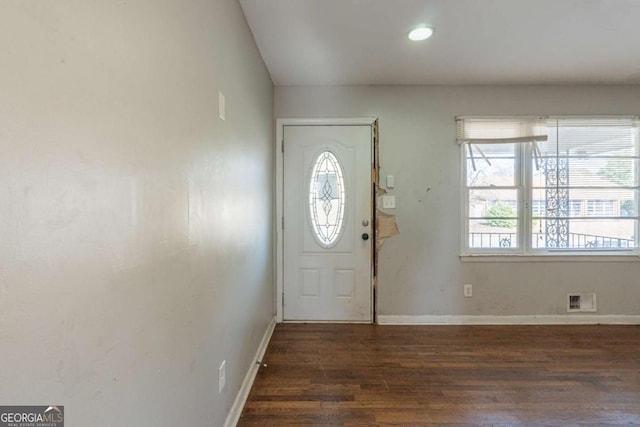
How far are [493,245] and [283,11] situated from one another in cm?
288

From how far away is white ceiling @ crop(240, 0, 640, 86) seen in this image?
200 centimetres

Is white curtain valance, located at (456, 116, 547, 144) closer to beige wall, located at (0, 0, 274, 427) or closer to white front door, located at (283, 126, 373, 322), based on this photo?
white front door, located at (283, 126, 373, 322)

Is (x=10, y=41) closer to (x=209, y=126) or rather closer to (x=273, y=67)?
(x=209, y=126)

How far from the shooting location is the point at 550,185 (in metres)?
3.23

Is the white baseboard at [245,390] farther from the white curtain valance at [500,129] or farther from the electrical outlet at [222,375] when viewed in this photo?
the white curtain valance at [500,129]

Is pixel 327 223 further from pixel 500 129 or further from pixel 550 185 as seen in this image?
pixel 550 185

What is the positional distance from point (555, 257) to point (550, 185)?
0.74 metres

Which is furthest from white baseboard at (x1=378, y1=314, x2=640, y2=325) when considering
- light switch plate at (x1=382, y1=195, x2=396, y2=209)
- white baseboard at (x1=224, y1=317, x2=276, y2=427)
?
white baseboard at (x1=224, y1=317, x2=276, y2=427)

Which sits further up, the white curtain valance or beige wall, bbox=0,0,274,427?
the white curtain valance

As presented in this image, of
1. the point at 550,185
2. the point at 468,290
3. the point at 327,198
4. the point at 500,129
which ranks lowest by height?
the point at 468,290

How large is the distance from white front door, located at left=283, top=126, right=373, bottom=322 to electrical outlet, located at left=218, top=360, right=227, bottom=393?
5.55ft

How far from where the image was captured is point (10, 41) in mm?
522

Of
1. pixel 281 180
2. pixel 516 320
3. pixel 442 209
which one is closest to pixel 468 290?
pixel 516 320

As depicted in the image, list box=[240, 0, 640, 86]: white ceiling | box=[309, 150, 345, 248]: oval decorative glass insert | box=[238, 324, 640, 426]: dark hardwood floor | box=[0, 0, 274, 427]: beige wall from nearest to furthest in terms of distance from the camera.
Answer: box=[0, 0, 274, 427]: beige wall < box=[238, 324, 640, 426]: dark hardwood floor < box=[240, 0, 640, 86]: white ceiling < box=[309, 150, 345, 248]: oval decorative glass insert
